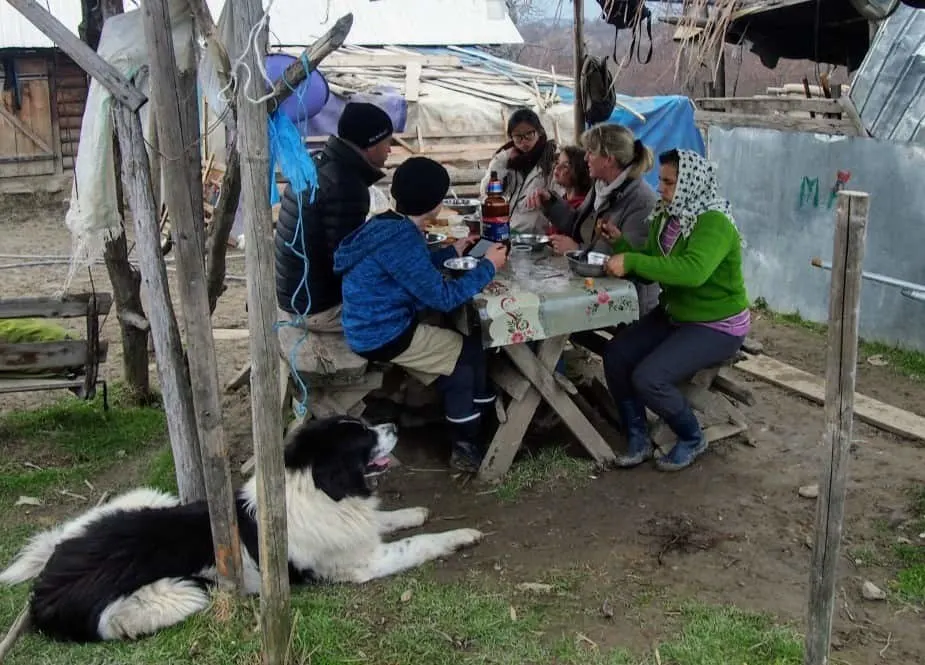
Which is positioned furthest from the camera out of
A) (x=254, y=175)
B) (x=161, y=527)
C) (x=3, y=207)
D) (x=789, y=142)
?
(x=3, y=207)

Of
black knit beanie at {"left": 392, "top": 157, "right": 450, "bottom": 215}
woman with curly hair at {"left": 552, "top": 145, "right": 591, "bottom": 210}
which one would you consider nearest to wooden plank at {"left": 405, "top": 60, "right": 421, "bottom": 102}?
woman with curly hair at {"left": 552, "top": 145, "right": 591, "bottom": 210}

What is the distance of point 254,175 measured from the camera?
8.97ft

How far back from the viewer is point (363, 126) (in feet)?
14.7

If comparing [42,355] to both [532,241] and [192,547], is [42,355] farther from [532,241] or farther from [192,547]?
[532,241]

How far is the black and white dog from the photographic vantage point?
3180mm

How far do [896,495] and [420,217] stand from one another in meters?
2.80

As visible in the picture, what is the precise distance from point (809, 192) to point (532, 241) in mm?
3686

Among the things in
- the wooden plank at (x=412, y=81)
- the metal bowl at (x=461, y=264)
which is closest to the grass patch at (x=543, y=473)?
the metal bowl at (x=461, y=264)

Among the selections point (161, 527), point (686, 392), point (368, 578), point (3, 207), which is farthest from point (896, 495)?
point (3, 207)

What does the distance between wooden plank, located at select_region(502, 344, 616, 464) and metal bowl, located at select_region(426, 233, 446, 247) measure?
823 millimetres

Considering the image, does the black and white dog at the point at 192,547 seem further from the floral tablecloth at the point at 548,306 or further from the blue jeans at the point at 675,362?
the blue jeans at the point at 675,362

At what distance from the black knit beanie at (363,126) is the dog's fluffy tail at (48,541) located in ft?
6.65

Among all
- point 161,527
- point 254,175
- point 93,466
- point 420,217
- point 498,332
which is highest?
point 254,175

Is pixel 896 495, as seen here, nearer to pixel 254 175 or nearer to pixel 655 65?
pixel 254 175
